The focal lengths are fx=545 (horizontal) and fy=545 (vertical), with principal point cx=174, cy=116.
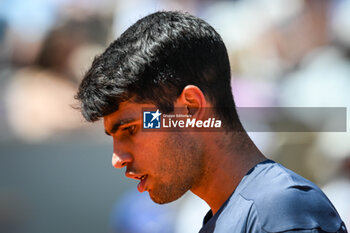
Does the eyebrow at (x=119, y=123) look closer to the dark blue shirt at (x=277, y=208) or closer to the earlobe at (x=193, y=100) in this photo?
the earlobe at (x=193, y=100)

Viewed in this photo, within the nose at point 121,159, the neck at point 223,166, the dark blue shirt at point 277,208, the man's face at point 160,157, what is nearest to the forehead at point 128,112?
the man's face at point 160,157

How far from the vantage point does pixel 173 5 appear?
173 inches

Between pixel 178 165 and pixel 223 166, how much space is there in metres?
0.14

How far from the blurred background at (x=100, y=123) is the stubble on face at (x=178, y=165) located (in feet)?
6.96

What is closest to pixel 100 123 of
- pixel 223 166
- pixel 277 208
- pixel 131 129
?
pixel 131 129

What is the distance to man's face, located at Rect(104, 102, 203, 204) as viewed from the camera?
1.67 metres

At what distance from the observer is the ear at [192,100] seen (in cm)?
166

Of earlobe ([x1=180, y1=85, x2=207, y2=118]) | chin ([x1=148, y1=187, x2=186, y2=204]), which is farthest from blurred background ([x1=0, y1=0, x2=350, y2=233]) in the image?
earlobe ([x1=180, y1=85, x2=207, y2=118])

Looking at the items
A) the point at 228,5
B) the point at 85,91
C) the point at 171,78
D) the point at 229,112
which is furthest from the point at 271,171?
the point at 228,5

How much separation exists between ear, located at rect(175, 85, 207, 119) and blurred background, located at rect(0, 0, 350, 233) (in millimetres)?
2205

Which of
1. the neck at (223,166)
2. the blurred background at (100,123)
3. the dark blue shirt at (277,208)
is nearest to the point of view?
the dark blue shirt at (277,208)

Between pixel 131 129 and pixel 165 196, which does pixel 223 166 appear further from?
pixel 131 129

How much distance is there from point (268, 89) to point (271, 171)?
8.53 feet

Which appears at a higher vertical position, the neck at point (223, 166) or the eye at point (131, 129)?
the eye at point (131, 129)
